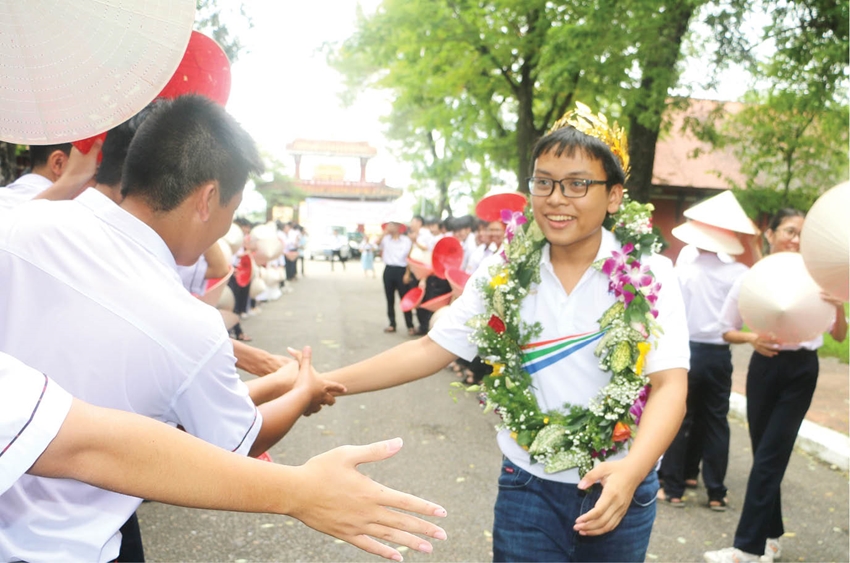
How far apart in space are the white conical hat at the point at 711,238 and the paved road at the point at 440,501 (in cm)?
185

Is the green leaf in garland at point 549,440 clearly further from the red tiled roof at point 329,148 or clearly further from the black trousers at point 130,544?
the red tiled roof at point 329,148

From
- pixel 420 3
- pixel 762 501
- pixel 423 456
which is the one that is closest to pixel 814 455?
pixel 762 501

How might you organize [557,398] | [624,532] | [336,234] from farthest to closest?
[336,234], [557,398], [624,532]

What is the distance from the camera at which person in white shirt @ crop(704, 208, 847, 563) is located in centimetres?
423

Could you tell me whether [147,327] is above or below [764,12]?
below

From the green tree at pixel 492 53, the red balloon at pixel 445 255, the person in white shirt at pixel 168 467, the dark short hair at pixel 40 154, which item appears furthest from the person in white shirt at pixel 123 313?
the green tree at pixel 492 53

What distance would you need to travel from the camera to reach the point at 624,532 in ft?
8.05

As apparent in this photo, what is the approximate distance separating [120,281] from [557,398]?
1.55 m

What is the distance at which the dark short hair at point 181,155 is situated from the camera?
76.4 inches

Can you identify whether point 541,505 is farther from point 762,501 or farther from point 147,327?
point 762,501

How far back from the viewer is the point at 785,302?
4066 mm

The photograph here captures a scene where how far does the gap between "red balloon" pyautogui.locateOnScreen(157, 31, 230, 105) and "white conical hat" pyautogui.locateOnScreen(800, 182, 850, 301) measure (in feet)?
8.61

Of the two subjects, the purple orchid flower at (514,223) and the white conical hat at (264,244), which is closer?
the purple orchid flower at (514,223)

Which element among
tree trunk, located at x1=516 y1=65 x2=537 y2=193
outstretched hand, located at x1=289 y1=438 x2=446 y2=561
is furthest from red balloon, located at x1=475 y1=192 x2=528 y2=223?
tree trunk, located at x1=516 y1=65 x2=537 y2=193
